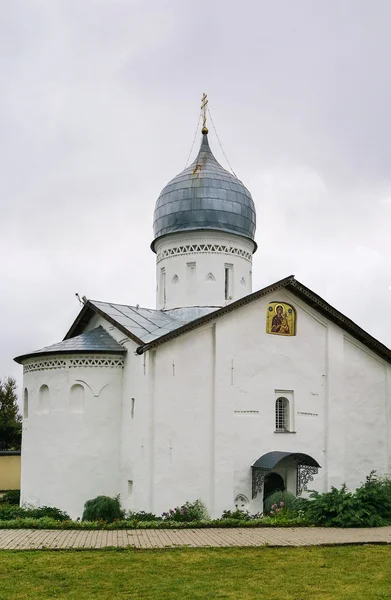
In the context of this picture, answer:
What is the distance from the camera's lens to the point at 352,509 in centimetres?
1181

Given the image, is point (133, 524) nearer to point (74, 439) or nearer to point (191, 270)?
point (74, 439)

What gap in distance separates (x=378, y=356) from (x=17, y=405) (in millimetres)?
25763

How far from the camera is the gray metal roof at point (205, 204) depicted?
61.8 feet

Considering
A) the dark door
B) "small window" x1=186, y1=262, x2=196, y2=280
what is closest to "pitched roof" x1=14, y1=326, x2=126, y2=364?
"small window" x1=186, y1=262, x2=196, y2=280

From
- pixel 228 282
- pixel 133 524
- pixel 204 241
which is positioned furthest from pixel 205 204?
pixel 133 524

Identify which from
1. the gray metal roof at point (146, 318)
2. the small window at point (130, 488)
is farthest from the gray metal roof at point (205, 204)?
Result: the small window at point (130, 488)

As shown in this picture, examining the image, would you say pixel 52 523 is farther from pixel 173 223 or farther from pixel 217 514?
pixel 173 223

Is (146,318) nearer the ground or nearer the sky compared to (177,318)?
nearer the ground

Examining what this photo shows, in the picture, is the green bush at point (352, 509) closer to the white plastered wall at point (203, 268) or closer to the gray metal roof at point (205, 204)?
the white plastered wall at point (203, 268)

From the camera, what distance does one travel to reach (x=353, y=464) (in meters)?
16.9

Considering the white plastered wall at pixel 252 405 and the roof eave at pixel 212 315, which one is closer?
the roof eave at pixel 212 315

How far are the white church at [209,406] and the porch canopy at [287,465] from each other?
3 centimetres

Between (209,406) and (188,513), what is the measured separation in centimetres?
257

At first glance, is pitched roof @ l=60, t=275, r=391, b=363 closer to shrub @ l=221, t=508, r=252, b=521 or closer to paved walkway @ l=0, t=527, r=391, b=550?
shrub @ l=221, t=508, r=252, b=521
